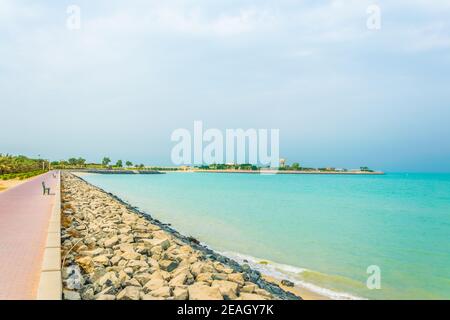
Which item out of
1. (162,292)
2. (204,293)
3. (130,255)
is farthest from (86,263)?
(204,293)

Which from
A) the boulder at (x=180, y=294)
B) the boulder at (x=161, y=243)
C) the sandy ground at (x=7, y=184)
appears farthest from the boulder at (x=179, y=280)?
the sandy ground at (x=7, y=184)

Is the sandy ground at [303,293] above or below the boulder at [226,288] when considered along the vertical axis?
below

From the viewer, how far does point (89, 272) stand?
5598mm

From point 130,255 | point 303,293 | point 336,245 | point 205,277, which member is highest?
point 130,255

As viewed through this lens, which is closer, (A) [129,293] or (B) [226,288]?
(A) [129,293]

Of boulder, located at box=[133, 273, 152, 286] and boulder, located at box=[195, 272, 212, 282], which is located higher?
boulder, located at box=[133, 273, 152, 286]

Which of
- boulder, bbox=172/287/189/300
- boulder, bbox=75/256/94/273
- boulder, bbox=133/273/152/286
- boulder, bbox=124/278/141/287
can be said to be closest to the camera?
boulder, bbox=172/287/189/300

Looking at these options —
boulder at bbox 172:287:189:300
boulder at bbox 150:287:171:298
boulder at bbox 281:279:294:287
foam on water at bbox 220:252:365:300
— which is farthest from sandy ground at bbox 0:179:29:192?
boulder at bbox 172:287:189:300

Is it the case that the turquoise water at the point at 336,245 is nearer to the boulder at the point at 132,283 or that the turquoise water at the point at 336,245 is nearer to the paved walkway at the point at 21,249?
the boulder at the point at 132,283

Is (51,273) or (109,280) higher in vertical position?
(51,273)

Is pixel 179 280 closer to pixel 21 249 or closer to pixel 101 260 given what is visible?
pixel 101 260

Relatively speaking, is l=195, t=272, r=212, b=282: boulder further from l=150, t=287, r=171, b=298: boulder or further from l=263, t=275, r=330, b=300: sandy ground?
l=263, t=275, r=330, b=300: sandy ground
